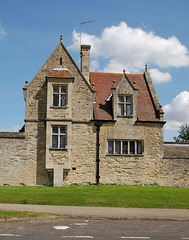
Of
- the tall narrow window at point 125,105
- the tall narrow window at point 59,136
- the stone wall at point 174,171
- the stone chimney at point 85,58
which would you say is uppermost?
the stone chimney at point 85,58

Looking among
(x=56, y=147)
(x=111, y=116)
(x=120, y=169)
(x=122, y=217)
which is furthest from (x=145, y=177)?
(x=122, y=217)

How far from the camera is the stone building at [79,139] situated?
2286cm

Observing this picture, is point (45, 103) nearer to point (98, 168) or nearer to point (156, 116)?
point (98, 168)

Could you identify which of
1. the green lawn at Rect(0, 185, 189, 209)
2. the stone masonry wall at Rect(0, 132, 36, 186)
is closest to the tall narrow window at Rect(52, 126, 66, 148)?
the stone masonry wall at Rect(0, 132, 36, 186)

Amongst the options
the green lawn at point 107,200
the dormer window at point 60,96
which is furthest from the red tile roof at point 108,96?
the green lawn at point 107,200

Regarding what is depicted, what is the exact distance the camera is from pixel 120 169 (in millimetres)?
23625

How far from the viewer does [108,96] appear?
2583cm

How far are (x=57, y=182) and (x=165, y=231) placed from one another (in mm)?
14290

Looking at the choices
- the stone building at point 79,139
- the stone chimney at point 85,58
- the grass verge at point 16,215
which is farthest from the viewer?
the stone chimney at point 85,58

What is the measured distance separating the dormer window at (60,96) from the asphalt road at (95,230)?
13691 mm

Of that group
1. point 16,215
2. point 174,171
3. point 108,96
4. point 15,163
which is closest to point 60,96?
point 108,96

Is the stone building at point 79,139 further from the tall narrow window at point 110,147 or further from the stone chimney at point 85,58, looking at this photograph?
the stone chimney at point 85,58

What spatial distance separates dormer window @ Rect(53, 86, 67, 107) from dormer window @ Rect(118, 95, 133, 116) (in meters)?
4.32

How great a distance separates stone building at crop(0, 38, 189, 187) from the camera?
75.0ft
